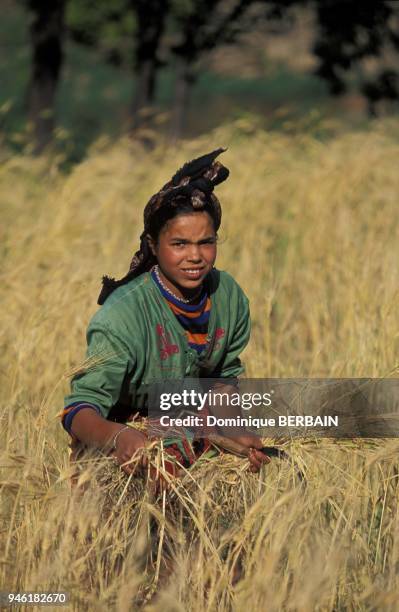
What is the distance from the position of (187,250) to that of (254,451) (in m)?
0.59

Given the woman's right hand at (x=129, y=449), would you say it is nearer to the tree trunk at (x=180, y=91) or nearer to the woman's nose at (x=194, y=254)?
the woman's nose at (x=194, y=254)

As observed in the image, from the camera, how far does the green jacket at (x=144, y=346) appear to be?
97.8 inches

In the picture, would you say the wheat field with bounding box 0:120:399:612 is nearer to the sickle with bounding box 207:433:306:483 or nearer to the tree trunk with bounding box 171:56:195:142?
the sickle with bounding box 207:433:306:483

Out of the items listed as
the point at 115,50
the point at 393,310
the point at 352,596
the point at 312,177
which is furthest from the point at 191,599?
the point at 115,50

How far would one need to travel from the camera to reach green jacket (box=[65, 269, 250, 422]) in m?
2.48

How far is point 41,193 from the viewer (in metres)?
6.26

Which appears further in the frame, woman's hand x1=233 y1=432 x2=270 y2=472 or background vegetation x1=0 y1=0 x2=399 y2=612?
woman's hand x1=233 y1=432 x2=270 y2=472

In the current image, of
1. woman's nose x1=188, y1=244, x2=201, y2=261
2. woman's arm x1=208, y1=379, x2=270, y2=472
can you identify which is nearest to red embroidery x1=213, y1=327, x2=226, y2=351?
woman's arm x1=208, y1=379, x2=270, y2=472

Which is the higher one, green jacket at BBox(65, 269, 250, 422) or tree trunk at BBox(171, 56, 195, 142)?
tree trunk at BBox(171, 56, 195, 142)

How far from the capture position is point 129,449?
7.40 feet

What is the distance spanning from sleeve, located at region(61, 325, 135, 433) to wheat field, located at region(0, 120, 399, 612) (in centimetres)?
7

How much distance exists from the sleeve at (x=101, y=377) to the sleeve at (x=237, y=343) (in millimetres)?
397

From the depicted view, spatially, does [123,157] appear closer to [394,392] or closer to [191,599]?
[394,392]

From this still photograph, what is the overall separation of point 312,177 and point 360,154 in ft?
1.85
